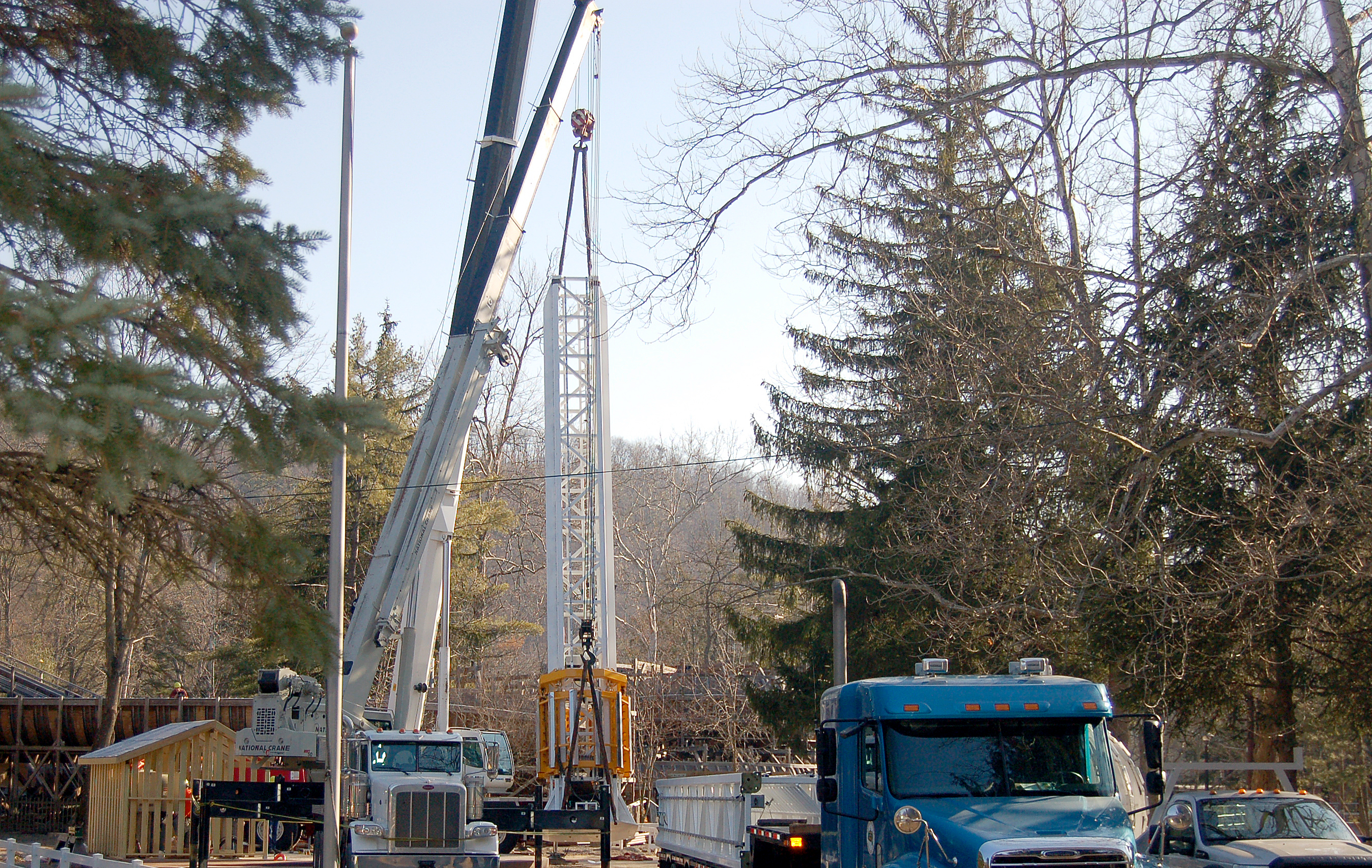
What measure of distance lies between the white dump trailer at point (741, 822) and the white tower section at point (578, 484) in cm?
955

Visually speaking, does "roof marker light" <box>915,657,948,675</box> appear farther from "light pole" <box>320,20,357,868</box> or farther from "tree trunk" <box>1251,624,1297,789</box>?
"tree trunk" <box>1251,624,1297,789</box>

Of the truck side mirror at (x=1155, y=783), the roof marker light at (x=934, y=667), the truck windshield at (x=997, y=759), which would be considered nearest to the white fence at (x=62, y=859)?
the truck windshield at (x=997, y=759)

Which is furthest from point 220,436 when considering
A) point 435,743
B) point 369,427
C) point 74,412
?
point 435,743

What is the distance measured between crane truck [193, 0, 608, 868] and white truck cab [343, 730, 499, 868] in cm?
3

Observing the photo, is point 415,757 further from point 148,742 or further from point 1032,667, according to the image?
point 1032,667

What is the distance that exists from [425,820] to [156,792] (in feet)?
30.5

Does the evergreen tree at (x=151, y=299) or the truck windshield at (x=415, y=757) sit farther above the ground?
the evergreen tree at (x=151, y=299)

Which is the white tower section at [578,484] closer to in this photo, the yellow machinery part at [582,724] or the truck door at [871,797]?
the yellow machinery part at [582,724]

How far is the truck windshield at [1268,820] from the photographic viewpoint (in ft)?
38.9

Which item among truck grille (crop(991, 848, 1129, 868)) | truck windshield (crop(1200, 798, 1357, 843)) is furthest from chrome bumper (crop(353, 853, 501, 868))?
truck grille (crop(991, 848, 1129, 868))

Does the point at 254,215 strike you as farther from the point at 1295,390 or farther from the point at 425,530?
the point at 1295,390

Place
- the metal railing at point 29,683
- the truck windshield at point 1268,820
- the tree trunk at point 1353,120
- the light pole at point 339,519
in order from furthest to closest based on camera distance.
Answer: the metal railing at point 29,683
the light pole at point 339,519
the tree trunk at point 1353,120
the truck windshield at point 1268,820

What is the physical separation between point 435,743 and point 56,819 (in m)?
20.4

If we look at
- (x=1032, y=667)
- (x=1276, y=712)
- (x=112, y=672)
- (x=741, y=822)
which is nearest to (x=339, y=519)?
(x=741, y=822)
